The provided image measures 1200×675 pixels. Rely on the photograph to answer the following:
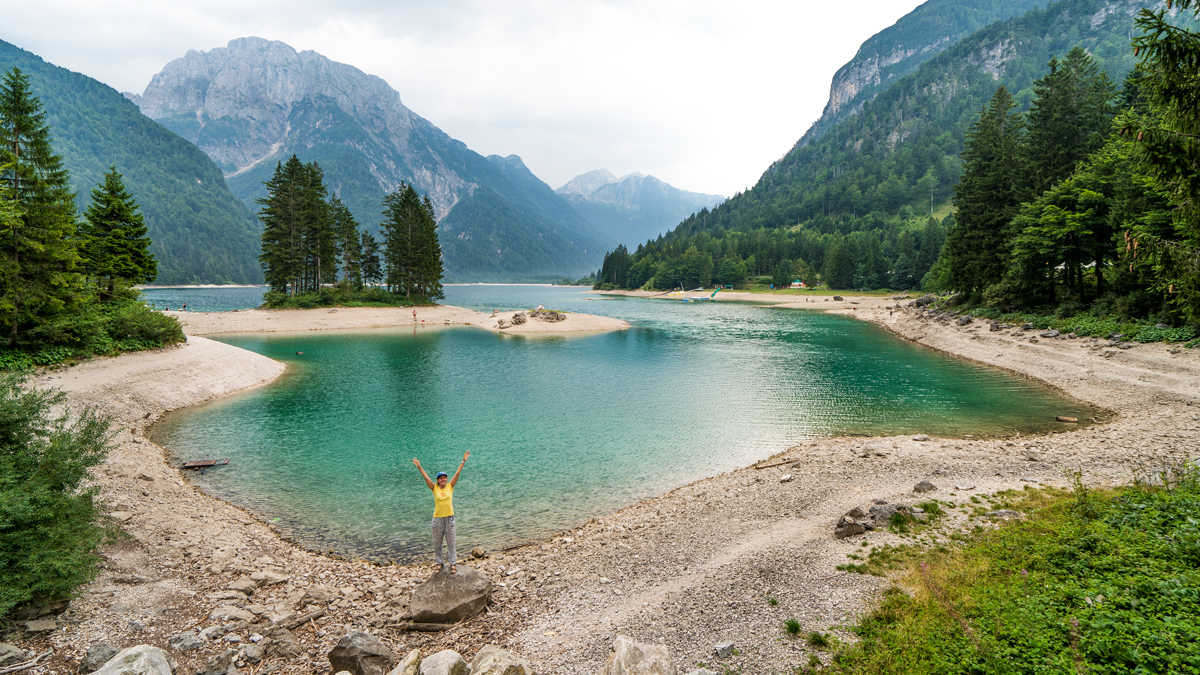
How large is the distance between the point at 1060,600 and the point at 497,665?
358 inches

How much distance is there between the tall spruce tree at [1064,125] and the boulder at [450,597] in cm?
6544

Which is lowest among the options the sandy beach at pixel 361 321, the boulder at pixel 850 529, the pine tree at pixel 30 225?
the boulder at pixel 850 529

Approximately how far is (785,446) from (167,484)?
25.4 m

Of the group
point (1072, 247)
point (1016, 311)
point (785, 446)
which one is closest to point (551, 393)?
point (785, 446)

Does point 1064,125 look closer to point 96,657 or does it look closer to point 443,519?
point 443,519

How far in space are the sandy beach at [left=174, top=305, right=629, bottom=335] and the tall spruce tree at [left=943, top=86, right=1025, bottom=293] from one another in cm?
4698

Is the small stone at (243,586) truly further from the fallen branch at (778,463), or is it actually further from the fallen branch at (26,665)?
the fallen branch at (778,463)

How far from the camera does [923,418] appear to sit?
26297mm

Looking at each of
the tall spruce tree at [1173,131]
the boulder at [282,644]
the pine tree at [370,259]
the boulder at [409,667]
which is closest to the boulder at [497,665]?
the boulder at [409,667]

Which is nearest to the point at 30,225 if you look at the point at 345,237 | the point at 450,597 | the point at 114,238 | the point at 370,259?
the point at 114,238

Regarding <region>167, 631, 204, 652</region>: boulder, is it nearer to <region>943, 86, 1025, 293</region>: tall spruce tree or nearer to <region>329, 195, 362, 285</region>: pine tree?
<region>943, 86, 1025, 293</region>: tall spruce tree

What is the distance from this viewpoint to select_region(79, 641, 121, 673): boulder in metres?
7.57

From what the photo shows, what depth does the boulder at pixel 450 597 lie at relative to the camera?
32.7ft

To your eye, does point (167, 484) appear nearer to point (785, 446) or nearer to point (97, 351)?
point (97, 351)
